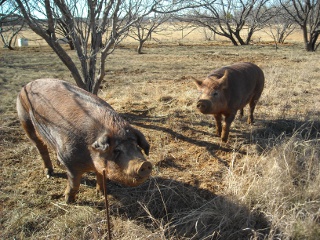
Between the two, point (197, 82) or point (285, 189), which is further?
point (197, 82)

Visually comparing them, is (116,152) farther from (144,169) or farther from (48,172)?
(48,172)

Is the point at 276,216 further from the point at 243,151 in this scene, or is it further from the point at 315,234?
the point at 243,151

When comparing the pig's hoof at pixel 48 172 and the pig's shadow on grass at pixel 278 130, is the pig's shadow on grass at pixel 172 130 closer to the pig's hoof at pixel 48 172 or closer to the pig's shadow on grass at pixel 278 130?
the pig's shadow on grass at pixel 278 130

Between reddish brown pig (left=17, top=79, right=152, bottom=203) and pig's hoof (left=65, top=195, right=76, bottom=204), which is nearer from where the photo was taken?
reddish brown pig (left=17, top=79, right=152, bottom=203)

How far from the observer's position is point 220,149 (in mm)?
4566

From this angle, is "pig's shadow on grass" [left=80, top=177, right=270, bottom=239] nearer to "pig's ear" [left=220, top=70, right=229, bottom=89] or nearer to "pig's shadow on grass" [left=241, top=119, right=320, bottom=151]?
"pig's ear" [left=220, top=70, right=229, bottom=89]

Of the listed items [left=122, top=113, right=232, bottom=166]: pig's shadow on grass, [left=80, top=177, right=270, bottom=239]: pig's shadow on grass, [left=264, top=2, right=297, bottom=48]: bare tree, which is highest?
[left=264, top=2, right=297, bottom=48]: bare tree

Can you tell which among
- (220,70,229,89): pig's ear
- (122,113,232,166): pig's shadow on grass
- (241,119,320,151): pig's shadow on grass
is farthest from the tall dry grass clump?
(220,70,229,89): pig's ear

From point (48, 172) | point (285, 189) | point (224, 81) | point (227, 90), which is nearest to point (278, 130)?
point (227, 90)

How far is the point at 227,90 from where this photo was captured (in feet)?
14.6

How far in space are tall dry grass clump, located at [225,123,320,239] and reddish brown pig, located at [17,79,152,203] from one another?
1.31 meters

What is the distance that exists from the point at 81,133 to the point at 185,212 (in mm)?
1408

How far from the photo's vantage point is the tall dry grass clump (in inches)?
107

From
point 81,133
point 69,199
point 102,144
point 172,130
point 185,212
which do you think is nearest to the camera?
point 102,144
